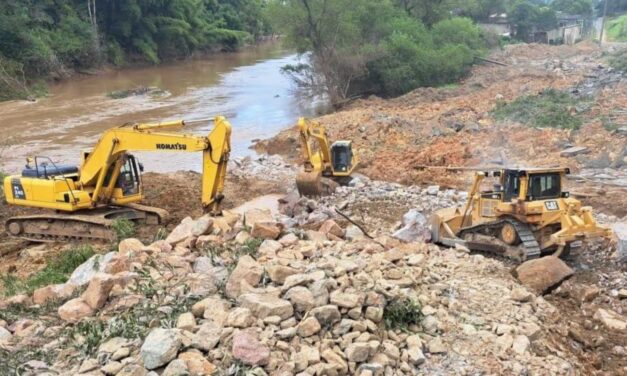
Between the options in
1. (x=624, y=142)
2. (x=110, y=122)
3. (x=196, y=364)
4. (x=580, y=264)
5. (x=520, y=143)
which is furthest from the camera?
(x=110, y=122)

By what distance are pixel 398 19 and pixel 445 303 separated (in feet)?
117

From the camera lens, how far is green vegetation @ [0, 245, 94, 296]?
923cm

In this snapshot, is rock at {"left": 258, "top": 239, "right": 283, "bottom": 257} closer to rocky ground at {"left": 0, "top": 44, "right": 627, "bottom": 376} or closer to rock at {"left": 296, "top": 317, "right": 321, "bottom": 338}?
rocky ground at {"left": 0, "top": 44, "right": 627, "bottom": 376}

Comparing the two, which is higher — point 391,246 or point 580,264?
point 391,246

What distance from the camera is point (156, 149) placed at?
12188 millimetres

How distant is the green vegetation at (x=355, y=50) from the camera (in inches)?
1359

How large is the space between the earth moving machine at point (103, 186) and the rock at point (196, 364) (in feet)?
22.5

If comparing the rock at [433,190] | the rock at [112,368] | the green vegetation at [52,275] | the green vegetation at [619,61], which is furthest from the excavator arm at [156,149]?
the green vegetation at [619,61]

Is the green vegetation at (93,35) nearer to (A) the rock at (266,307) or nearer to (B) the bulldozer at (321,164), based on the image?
(B) the bulldozer at (321,164)

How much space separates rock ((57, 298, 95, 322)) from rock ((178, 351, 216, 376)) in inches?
67.2

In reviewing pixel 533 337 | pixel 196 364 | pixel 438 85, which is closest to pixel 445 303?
pixel 533 337

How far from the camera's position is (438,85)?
38.5 m

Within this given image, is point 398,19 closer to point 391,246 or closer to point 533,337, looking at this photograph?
point 391,246

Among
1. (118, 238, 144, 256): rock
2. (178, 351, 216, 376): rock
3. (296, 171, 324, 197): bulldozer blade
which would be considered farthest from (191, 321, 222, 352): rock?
(296, 171, 324, 197): bulldozer blade
